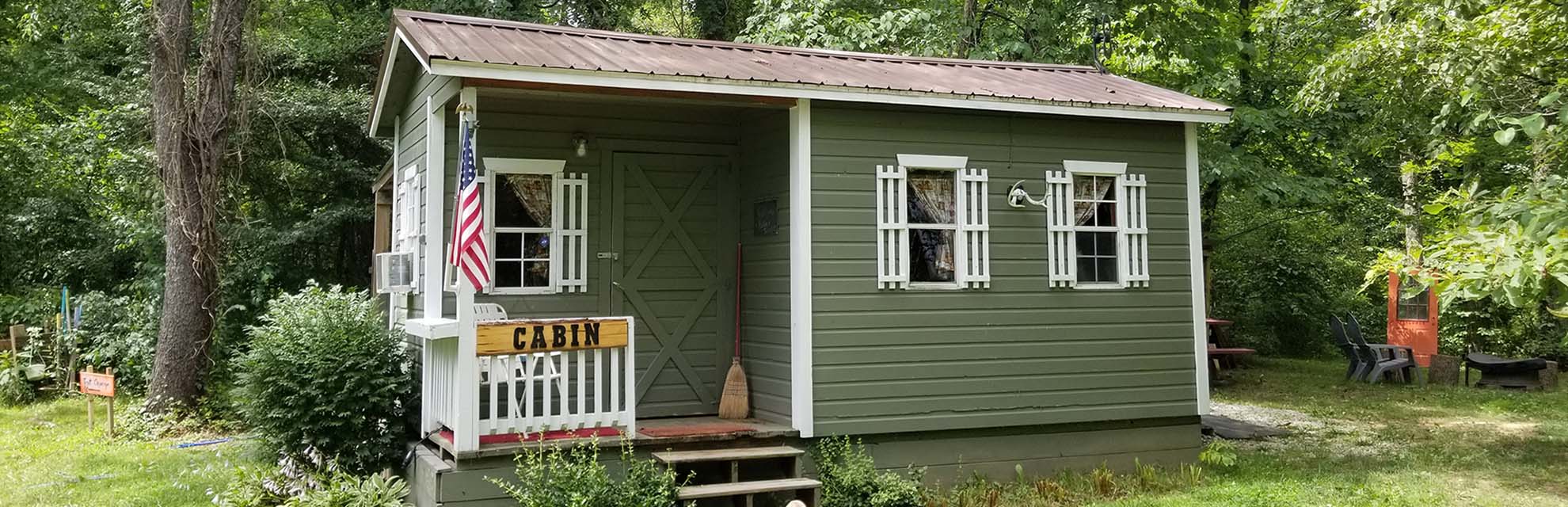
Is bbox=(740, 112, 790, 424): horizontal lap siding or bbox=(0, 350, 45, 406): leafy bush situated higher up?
bbox=(740, 112, 790, 424): horizontal lap siding

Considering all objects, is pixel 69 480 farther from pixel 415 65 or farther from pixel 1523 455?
pixel 1523 455

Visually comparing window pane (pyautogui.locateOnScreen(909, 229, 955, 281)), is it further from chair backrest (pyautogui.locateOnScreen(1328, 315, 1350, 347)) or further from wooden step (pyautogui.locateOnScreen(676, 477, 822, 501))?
chair backrest (pyautogui.locateOnScreen(1328, 315, 1350, 347))

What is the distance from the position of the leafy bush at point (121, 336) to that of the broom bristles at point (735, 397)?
295 inches

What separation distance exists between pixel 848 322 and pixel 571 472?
6.65 feet

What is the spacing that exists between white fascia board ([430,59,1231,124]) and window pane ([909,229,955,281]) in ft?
2.79

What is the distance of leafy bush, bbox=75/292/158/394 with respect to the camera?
11.4 m

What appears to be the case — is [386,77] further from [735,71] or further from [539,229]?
[735,71]

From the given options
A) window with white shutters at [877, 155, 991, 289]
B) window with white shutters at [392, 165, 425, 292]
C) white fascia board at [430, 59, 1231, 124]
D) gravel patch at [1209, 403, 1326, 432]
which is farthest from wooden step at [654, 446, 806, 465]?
gravel patch at [1209, 403, 1326, 432]

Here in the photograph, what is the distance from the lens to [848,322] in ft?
21.7

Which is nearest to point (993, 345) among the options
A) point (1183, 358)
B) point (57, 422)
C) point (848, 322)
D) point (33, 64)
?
point (848, 322)

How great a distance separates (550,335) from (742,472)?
1.48 metres

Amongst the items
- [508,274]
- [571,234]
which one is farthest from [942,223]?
[508,274]

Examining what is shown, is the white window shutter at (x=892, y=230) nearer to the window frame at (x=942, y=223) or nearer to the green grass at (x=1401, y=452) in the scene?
the window frame at (x=942, y=223)

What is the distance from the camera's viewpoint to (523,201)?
6930 mm
